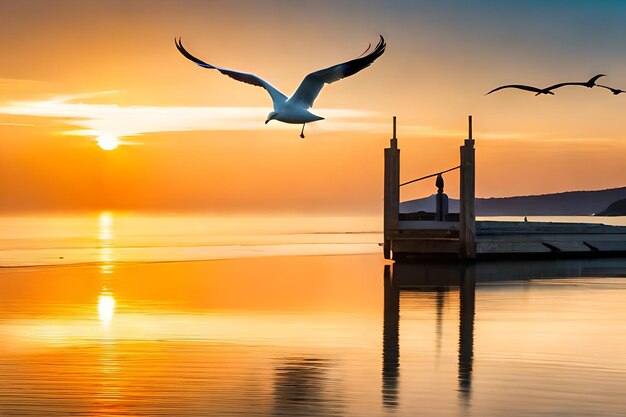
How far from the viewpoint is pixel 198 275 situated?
3062 centimetres

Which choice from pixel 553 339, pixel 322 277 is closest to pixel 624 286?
pixel 322 277

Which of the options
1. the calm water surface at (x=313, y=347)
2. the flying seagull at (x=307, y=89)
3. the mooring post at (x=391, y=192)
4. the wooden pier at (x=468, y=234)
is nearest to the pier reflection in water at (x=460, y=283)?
the calm water surface at (x=313, y=347)

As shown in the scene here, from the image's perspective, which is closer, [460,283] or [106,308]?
[106,308]

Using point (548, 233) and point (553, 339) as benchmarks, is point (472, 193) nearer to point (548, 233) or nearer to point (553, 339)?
point (548, 233)

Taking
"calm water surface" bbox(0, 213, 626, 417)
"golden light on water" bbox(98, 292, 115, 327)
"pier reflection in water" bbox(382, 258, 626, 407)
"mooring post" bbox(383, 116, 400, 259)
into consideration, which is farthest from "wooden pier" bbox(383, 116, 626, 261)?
"golden light on water" bbox(98, 292, 115, 327)

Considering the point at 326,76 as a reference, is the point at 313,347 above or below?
below

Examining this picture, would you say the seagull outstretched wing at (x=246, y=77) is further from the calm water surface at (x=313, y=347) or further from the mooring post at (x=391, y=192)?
the mooring post at (x=391, y=192)

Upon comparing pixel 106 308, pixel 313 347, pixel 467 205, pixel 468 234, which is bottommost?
pixel 313 347

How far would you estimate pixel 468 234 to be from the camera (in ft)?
112

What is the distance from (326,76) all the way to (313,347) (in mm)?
6590

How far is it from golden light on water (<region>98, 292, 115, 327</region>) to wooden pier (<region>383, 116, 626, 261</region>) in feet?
43.8

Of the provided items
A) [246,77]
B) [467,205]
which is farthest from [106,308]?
[467,205]

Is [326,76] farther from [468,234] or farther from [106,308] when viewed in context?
[468,234]

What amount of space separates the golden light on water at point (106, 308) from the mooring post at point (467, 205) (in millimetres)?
13391
